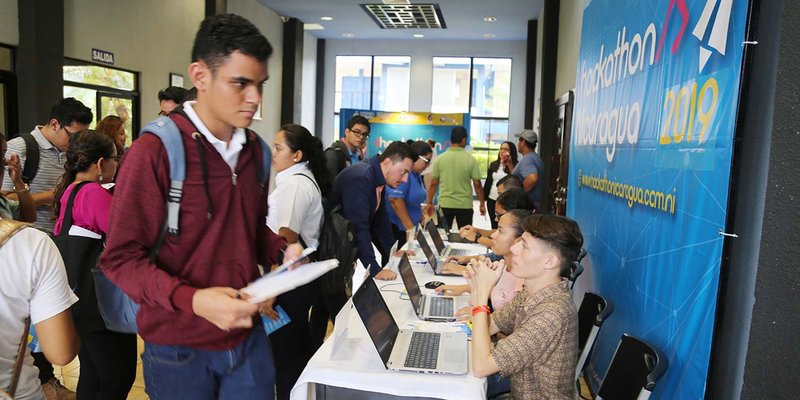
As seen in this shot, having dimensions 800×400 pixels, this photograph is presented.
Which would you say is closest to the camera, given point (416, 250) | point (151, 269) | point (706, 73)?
point (151, 269)

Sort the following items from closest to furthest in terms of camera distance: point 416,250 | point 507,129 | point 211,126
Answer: point 211,126
point 416,250
point 507,129

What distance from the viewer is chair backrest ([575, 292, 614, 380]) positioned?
8.34 feet

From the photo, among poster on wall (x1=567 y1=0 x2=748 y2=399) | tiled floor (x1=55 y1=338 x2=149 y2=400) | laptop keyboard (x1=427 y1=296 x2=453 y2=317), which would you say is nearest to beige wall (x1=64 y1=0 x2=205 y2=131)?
tiled floor (x1=55 y1=338 x2=149 y2=400)

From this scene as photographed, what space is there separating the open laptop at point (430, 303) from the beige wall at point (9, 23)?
4.51 meters

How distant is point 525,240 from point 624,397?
65 cm

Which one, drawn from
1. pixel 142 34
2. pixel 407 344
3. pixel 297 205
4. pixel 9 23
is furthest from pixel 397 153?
pixel 142 34

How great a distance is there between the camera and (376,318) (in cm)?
212

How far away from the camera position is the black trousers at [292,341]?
2.69m

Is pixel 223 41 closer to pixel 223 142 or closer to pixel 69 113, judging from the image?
pixel 223 142

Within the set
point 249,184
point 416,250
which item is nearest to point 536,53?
point 416,250

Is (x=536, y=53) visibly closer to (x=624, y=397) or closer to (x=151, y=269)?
(x=624, y=397)

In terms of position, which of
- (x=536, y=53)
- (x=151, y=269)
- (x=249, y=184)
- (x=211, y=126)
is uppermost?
(x=536, y=53)

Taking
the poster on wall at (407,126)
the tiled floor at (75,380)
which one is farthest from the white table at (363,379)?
the poster on wall at (407,126)

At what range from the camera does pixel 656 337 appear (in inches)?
90.9
